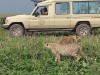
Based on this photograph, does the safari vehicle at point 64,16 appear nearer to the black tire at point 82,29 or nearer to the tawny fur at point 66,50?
the black tire at point 82,29

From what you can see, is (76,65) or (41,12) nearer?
(76,65)

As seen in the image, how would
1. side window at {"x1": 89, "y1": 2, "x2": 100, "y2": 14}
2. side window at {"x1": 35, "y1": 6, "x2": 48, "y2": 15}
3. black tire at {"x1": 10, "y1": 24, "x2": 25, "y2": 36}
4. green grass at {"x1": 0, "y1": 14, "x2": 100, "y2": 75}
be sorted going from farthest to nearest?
black tire at {"x1": 10, "y1": 24, "x2": 25, "y2": 36}, side window at {"x1": 89, "y1": 2, "x2": 100, "y2": 14}, side window at {"x1": 35, "y1": 6, "x2": 48, "y2": 15}, green grass at {"x1": 0, "y1": 14, "x2": 100, "y2": 75}

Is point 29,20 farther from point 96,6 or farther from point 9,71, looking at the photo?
point 9,71

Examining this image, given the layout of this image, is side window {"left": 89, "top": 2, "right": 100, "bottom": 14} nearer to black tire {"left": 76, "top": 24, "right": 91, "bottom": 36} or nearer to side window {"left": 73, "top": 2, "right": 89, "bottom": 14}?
side window {"left": 73, "top": 2, "right": 89, "bottom": 14}

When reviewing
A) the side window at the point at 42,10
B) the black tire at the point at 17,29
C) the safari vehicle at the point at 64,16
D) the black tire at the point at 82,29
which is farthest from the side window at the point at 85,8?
the black tire at the point at 17,29

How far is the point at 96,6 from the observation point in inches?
714

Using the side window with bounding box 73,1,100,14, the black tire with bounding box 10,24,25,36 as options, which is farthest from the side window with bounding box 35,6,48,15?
the side window with bounding box 73,1,100,14

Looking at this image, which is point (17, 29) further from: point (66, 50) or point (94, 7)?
point (66, 50)

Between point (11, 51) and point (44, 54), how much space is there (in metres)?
0.90

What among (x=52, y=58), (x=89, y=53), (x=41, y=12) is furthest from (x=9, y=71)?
(x=41, y=12)

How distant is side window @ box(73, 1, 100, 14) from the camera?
59.1 feet

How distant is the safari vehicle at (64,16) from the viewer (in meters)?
18.0

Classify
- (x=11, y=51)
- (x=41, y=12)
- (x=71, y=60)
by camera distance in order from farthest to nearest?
1. (x=41, y=12)
2. (x=11, y=51)
3. (x=71, y=60)

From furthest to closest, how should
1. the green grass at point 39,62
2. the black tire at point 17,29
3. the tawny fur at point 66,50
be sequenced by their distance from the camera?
the black tire at point 17,29 < the tawny fur at point 66,50 < the green grass at point 39,62
